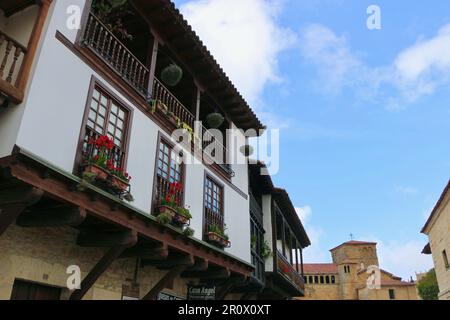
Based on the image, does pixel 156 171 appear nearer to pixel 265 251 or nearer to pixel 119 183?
pixel 119 183

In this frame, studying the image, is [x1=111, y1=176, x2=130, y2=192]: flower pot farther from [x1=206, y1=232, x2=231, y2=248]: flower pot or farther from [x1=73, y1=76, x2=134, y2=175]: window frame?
[x1=206, y1=232, x2=231, y2=248]: flower pot

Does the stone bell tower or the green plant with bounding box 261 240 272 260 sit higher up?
the stone bell tower

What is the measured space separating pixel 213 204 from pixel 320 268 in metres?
55.8

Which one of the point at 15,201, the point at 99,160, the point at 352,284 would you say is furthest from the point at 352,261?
the point at 15,201

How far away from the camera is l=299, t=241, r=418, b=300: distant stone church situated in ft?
184

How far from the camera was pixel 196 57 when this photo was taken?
35.5 ft

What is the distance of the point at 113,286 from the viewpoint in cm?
803

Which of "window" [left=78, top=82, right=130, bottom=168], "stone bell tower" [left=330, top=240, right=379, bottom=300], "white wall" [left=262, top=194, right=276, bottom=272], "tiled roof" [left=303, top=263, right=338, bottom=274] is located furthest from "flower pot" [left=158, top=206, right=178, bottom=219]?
"tiled roof" [left=303, top=263, right=338, bottom=274]

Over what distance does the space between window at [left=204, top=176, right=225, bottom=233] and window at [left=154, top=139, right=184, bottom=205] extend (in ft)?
4.37

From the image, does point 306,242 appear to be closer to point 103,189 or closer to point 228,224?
point 228,224
